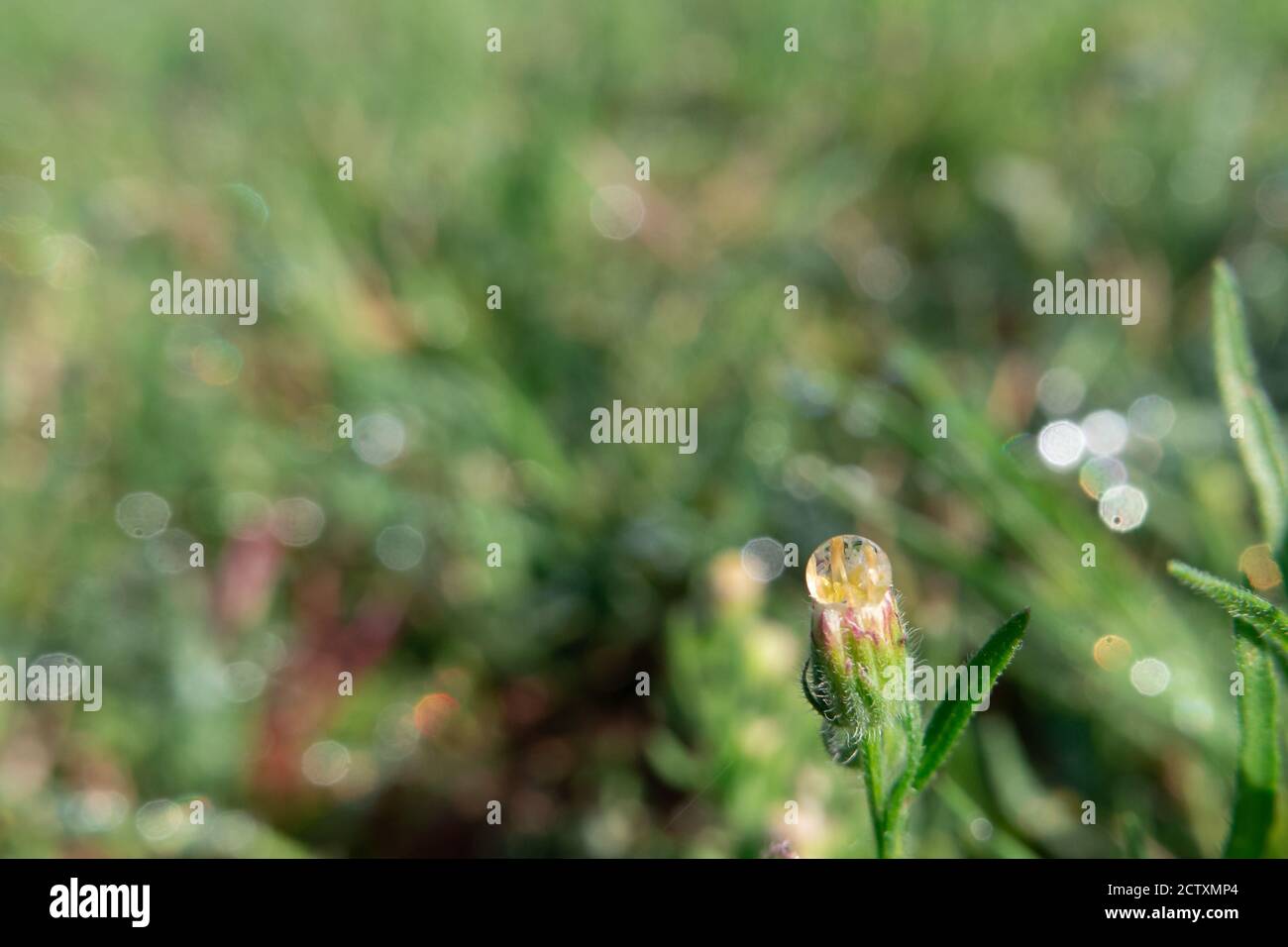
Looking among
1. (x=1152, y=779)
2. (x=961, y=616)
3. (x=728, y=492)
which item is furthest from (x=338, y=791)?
(x=1152, y=779)

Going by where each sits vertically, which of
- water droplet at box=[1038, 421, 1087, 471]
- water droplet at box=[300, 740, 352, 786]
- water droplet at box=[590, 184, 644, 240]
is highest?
water droplet at box=[590, 184, 644, 240]

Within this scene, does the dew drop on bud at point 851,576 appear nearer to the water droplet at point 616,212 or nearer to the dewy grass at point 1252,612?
the dewy grass at point 1252,612

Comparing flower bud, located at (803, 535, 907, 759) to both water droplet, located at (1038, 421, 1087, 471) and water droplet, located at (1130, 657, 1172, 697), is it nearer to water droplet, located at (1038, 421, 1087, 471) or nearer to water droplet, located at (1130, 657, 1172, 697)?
water droplet, located at (1130, 657, 1172, 697)

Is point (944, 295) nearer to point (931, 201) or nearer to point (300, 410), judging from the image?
point (931, 201)

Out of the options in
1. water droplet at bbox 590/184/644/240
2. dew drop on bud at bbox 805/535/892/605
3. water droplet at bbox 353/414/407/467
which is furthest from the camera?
water droplet at bbox 590/184/644/240

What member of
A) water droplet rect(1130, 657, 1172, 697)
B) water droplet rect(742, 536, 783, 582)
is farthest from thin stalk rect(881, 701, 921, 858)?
water droplet rect(742, 536, 783, 582)

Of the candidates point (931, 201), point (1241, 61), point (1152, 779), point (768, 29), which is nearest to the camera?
point (1152, 779)

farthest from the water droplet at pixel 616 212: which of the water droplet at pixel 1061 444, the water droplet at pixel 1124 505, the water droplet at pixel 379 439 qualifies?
the water droplet at pixel 1124 505
